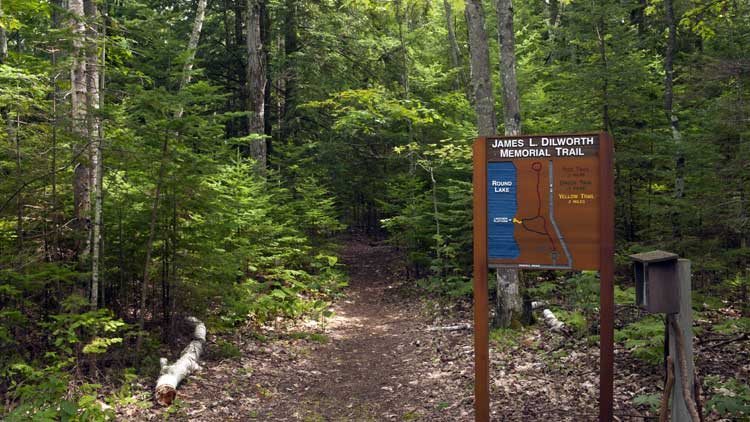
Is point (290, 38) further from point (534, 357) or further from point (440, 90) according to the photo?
point (534, 357)

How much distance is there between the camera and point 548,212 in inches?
190

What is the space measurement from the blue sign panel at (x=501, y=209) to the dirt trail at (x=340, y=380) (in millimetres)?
2200

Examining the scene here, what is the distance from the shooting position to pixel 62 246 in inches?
297

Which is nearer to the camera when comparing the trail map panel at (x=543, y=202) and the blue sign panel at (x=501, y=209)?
the trail map panel at (x=543, y=202)

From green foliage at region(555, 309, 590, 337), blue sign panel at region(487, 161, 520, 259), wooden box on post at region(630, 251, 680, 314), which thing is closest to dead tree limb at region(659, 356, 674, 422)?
wooden box on post at region(630, 251, 680, 314)

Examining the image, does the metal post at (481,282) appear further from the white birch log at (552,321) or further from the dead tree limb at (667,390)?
the white birch log at (552,321)

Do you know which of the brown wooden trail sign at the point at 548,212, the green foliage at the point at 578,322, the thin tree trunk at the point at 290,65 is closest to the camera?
the brown wooden trail sign at the point at 548,212

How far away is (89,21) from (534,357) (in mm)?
7901

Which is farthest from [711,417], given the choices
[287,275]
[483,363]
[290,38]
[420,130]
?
[290,38]

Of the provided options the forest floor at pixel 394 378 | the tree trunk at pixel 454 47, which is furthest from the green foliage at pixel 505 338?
the tree trunk at pixel 454 47

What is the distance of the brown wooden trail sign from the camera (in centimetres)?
470

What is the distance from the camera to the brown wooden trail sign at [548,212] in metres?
4.70

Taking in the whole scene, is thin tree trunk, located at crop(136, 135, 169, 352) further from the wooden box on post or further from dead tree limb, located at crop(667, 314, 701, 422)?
dead tree limb, located at crop(667, 314, 701, 422)

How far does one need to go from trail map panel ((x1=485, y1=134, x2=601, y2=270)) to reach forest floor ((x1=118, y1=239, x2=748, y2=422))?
189 centimetres
